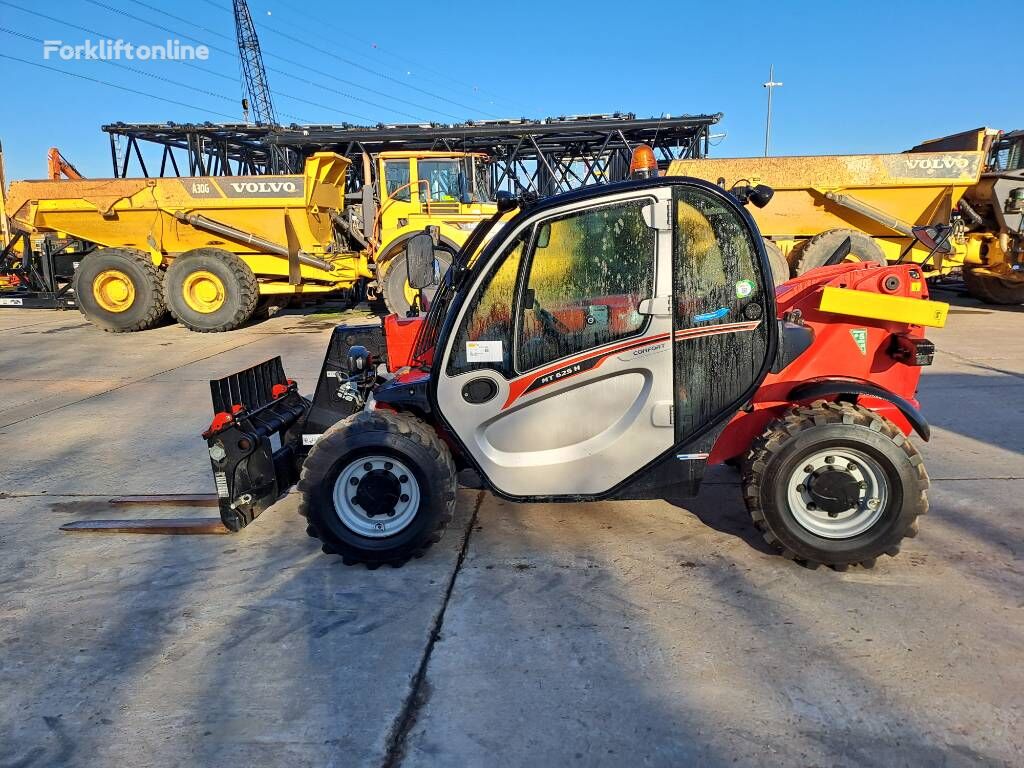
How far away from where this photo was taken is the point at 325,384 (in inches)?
165

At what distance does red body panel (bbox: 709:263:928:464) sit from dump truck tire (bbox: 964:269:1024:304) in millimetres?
11114

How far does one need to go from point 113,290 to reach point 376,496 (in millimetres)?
10731

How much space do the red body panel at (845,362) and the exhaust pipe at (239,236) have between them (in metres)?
9.98

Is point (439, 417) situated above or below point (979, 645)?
above

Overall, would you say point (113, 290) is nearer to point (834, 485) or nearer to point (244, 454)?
point (244, 454)

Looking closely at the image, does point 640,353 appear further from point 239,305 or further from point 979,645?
point 239,305

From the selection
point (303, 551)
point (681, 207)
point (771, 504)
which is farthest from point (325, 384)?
point (771, 504)

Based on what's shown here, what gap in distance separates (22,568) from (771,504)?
3.67 meters

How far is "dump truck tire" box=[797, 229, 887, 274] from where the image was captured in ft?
36.4

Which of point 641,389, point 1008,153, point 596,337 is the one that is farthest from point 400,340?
point 1008,153

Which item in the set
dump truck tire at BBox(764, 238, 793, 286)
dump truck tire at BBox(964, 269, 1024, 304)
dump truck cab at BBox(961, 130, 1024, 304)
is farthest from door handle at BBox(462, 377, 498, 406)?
dump truck tire at BBox(964, 269, 1024, 304)

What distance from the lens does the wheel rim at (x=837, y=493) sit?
3.13 meters

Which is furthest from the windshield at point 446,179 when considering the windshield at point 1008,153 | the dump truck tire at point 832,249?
the windshield at point 1008,153

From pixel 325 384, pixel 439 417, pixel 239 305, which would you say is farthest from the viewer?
pixel 239 305
